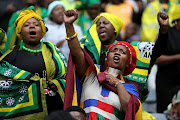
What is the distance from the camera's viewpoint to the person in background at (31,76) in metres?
4.36

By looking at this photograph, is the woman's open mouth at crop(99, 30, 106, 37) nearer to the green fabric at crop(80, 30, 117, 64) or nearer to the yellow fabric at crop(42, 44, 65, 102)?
the green fabric at crop(80, 30, 117, 64)

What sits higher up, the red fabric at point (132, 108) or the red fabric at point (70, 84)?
the red fabric at point (70, 84)

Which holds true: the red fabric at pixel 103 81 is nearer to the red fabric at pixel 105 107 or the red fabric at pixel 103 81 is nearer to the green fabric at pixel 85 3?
the red fabric at pixel 105 107

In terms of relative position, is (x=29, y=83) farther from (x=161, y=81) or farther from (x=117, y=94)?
(x=161, y=81)

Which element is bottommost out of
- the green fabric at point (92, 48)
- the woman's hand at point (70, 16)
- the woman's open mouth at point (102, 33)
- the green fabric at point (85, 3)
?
the green fabric at point (92, 48)

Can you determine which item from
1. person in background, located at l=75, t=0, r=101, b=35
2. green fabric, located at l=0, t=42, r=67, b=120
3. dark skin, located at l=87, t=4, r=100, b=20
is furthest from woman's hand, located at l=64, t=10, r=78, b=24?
dark skin, located at l=87, t=4, r=100, b=20

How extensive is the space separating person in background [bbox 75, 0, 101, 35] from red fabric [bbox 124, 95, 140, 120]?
3.73 m

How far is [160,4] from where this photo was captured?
26.2 feet

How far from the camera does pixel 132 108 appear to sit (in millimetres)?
3645

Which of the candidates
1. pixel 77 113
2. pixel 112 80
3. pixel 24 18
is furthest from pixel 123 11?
pixel 77 113

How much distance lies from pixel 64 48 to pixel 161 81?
161 cm

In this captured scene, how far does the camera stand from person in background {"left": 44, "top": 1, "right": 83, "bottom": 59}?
5.85 m

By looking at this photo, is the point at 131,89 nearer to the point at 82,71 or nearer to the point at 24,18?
the point at 82,71

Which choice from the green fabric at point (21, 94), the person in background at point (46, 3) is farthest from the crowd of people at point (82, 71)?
the person in background at point (46, 3)
